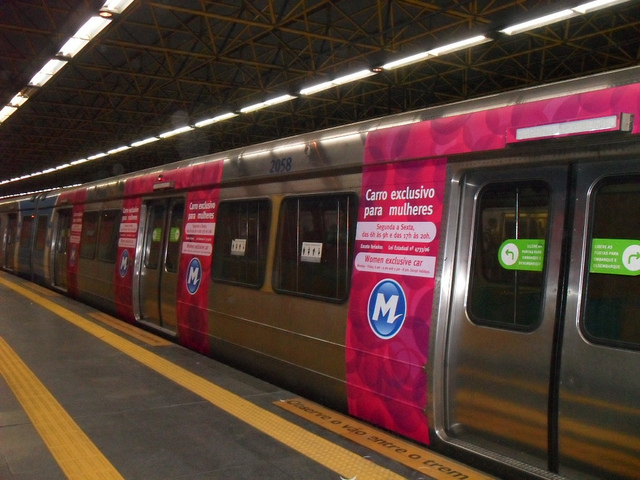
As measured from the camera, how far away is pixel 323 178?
499 centimetres

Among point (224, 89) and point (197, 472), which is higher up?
point (224, 89)

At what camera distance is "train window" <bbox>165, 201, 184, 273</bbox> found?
786 centimetres

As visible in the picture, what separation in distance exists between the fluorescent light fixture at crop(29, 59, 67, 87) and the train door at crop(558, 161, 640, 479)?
11553 millimetres

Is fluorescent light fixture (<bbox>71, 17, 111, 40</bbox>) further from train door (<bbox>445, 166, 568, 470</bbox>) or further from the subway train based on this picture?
train door (<bbox>445, 166, 568, 470</bbox>)

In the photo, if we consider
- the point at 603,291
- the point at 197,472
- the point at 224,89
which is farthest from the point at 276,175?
the point at 224,89

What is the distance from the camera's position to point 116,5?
8.91 m

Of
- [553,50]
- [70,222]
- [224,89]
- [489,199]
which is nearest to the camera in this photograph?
[489,199]

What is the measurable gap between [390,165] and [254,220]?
2.04m

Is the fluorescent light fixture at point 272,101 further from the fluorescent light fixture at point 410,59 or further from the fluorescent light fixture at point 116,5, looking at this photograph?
the fluorescent light fixture at point 116,5

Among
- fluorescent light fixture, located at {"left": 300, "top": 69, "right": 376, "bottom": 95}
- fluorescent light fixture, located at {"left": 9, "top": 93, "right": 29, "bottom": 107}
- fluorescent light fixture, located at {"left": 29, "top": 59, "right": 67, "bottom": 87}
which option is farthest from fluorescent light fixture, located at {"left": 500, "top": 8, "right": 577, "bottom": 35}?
fluorescent light fixture, located at {"left": 9, "top": 93, "right": 29, "bottom": 107}

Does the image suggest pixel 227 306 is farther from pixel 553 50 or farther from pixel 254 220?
pixel 553 50

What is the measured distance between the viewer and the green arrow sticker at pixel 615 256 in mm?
2973

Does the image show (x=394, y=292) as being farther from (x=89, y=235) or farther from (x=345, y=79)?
(x=89, y=235)

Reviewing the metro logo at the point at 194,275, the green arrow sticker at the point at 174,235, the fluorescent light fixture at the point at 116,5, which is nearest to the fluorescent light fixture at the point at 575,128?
the metro logo at the point at 194,275
